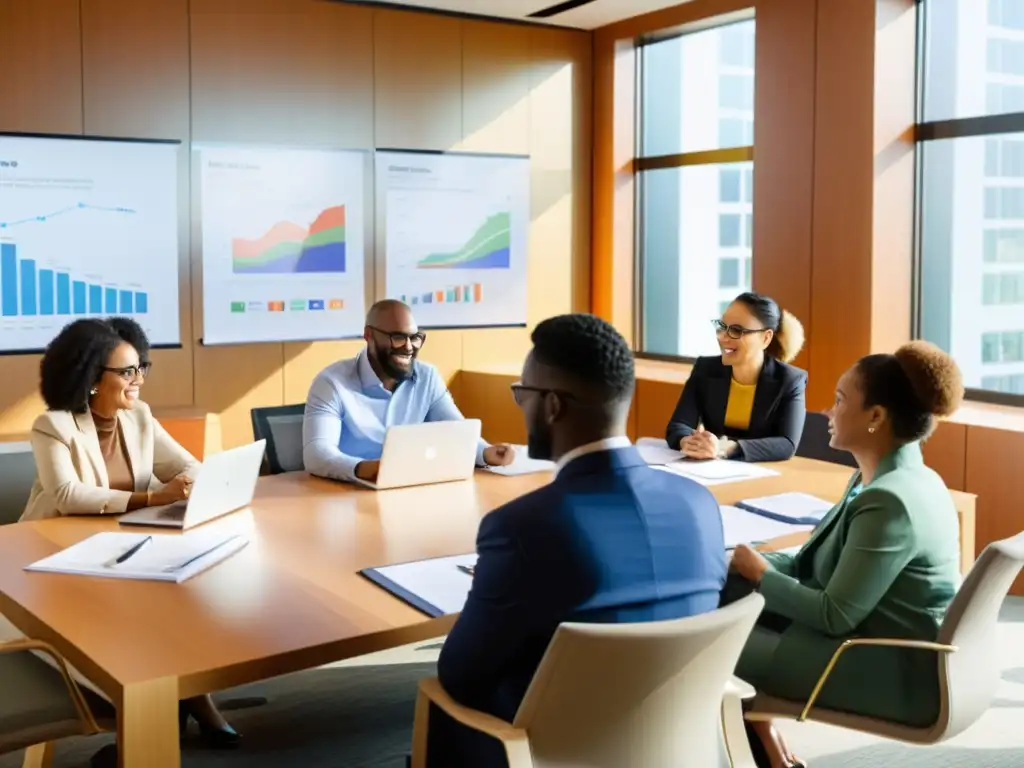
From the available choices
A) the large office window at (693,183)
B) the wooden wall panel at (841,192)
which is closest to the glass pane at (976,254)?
the wooden wall panel at (841,192)

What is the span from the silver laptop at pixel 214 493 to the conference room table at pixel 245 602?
42mm

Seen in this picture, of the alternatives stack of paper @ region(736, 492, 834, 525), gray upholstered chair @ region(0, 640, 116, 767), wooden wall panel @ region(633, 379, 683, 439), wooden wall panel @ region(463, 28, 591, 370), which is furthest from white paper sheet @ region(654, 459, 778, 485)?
wooden wall panel @ region(463, 28, 591, 370)

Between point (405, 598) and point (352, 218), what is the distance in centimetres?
474

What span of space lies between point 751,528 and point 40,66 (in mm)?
4552

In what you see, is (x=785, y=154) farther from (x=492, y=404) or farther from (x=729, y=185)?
(x=492, y=404)

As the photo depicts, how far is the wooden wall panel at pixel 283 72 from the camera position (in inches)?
251

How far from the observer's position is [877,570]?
246 cm

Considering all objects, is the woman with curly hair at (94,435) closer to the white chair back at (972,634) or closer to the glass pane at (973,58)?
the white chair back at (972,634)

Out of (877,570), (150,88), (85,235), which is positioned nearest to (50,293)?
(85,235)

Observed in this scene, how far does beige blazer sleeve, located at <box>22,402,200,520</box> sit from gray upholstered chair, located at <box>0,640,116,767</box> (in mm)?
649

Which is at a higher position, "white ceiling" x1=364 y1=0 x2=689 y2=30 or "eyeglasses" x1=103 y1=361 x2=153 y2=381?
"white ceiling" x1=364 y1=0 x2=689 y2=30

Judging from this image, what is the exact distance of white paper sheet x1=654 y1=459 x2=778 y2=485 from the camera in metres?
3.77

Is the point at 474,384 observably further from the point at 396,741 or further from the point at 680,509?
the point at 680,509

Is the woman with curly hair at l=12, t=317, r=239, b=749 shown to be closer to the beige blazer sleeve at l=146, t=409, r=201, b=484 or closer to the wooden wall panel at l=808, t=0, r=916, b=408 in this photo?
the beige blazer sleeve at l=146, t=409, r=201, b=484
